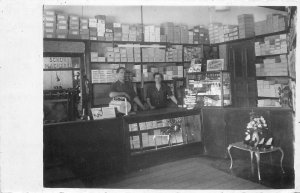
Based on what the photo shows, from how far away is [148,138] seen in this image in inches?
161

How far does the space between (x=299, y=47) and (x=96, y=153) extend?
7.93ft

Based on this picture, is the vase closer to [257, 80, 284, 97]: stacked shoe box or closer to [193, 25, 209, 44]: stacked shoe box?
[257, 80, 284, 97]: stacked shoe box

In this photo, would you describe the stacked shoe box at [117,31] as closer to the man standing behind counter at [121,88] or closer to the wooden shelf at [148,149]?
the man standing behind counter at [121,88]

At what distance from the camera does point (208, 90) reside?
4.54 m

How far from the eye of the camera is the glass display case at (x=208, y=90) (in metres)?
4.41

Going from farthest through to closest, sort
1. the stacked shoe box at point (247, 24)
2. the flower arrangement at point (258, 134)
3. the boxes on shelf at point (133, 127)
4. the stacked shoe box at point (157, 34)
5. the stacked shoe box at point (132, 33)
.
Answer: the stacked shoe box at point (157, 34), the stacked shoe box at point (247, 24), the stacked shoe box at point (132, 33), the boxes on shelf at point (133, 127), the flower arrangement at point (258, 134)

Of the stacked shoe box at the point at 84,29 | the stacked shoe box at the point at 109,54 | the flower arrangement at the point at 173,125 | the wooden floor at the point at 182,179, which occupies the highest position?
the stacked shoe box at the point at 84,29

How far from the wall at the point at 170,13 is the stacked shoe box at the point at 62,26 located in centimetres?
26

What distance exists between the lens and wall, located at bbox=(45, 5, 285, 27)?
5679mm

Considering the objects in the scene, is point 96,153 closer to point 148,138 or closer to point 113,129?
point 113,129

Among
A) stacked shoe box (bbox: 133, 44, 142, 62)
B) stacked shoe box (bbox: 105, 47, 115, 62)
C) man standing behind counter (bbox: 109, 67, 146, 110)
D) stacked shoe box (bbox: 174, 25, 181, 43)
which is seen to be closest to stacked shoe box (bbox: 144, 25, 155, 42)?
stacked shoe box (bbox: 133, 44, 142, 62)

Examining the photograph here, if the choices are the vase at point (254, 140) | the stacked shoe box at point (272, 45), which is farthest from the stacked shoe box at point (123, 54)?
the vase at point (254, 140)

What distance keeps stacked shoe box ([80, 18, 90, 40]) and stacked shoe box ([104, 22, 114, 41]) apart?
13.7 inches
